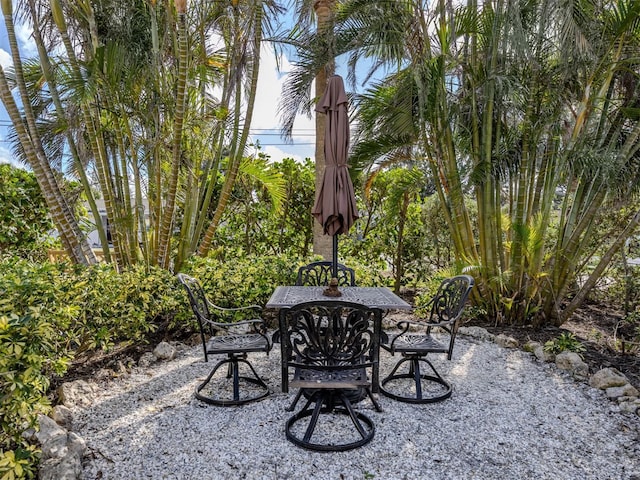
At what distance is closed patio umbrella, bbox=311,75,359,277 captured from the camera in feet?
10.3

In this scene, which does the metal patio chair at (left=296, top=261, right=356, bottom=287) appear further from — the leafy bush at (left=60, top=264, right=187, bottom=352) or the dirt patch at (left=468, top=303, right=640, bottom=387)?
the dirt patch at (left=468, top=303, right=640, bottom=387)

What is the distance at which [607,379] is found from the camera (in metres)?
3.21

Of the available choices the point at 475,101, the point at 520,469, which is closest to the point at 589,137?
the point at 475,101

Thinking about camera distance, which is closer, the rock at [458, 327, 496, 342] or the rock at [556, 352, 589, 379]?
the rock at [556, 352, 589, 379]

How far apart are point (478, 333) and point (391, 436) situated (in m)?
2.60

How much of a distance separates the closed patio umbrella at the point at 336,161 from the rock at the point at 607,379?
2.39m

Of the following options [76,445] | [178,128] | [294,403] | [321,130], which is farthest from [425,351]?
[321,130]

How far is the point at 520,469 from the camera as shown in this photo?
221 cm

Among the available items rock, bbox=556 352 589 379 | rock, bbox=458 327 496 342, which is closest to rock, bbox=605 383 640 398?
rock, bbox=556 352 589 379

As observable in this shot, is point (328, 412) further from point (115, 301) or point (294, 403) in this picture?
point (115, 301)

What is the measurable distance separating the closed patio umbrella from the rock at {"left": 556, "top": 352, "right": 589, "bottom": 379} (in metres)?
2.36

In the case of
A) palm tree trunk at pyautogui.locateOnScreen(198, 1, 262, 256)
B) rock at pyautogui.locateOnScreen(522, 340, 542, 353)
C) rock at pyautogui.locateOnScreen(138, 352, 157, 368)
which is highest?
palm tree trunk at pyautogui.locateOnScreen(198, 1, 262, 256)

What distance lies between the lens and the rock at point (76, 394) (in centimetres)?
286

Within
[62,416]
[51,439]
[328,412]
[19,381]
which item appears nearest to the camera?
[19,381]
